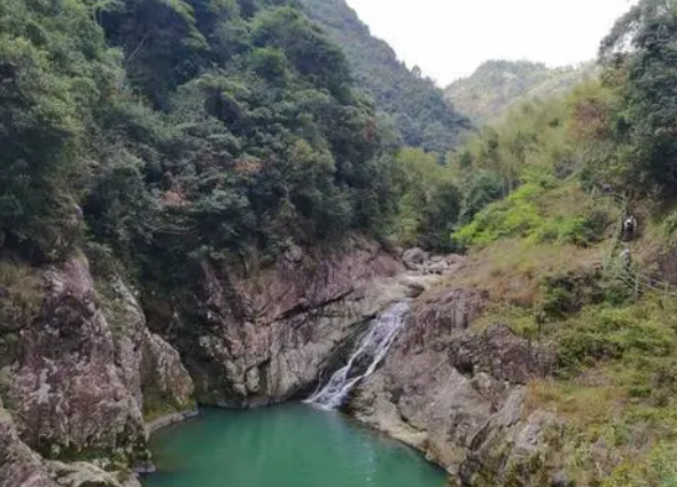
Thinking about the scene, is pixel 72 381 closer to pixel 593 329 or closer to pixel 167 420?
pixel 167 420

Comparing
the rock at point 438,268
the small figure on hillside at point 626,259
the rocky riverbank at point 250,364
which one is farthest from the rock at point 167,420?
the rock at point 438,268

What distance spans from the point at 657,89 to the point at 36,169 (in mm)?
16367

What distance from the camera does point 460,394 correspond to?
1856 centimetres

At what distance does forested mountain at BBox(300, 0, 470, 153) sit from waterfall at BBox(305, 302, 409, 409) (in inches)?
1953

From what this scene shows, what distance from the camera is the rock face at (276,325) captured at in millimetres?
25078

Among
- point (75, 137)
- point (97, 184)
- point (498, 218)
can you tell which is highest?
point (498, 218)

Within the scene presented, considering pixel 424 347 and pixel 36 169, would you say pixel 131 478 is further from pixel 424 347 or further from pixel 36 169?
pixel 424 347

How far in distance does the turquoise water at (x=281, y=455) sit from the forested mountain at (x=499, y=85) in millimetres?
98606

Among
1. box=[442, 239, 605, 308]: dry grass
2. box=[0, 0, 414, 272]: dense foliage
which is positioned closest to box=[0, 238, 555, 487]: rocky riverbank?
box=[442, 239, 605, 308]: dry grass

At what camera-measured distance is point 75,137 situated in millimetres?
16281

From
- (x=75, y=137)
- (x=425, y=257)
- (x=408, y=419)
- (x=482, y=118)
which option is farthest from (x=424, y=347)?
(x=482, y=118)

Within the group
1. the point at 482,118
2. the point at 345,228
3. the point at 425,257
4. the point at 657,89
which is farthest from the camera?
the point at 482,118

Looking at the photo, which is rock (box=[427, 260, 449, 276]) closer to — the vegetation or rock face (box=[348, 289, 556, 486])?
the vegetation

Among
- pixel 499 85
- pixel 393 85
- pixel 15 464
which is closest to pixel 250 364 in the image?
pixel 15 464
